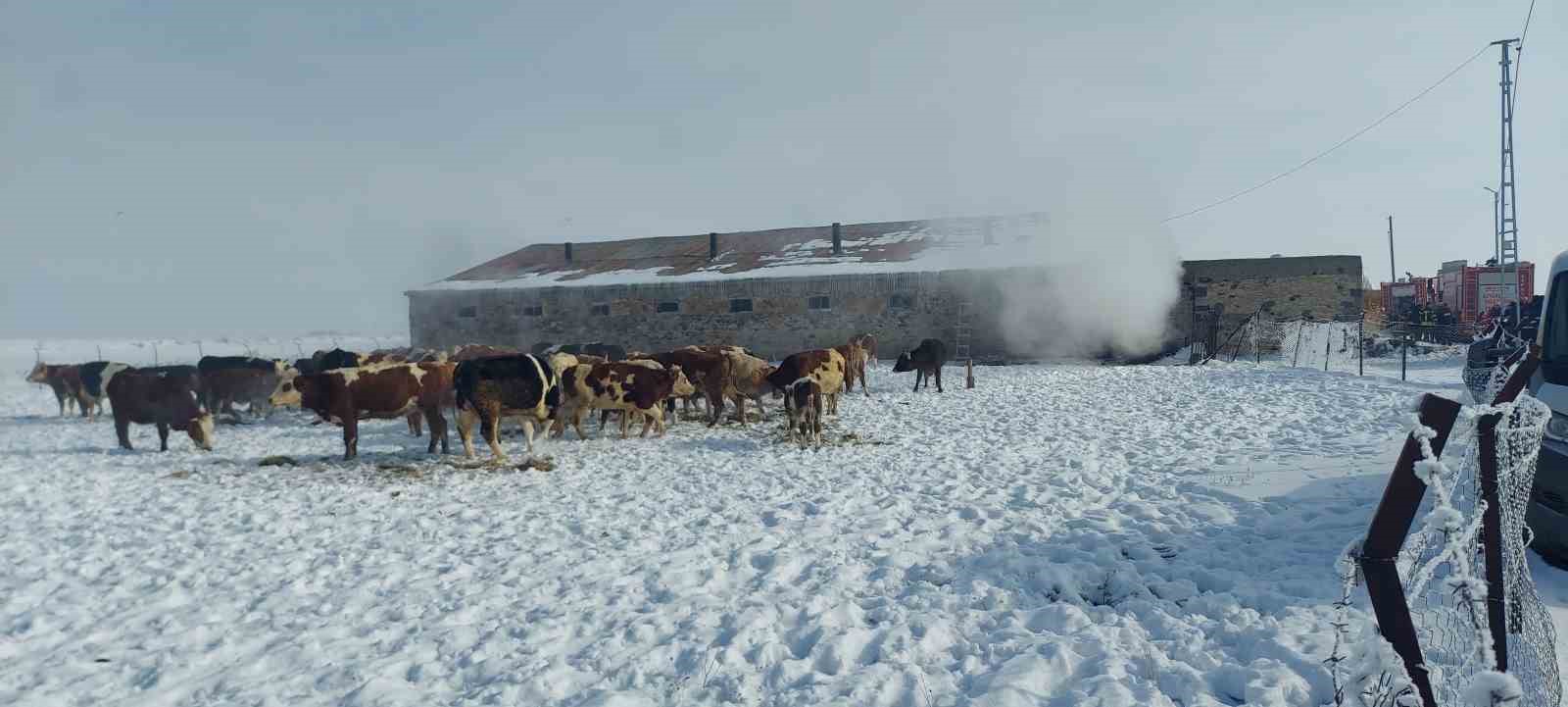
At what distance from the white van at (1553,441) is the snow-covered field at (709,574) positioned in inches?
10.9

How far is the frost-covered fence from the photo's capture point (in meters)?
2.47

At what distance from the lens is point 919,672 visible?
12.6 ft

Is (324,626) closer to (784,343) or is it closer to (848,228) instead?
(784,343)

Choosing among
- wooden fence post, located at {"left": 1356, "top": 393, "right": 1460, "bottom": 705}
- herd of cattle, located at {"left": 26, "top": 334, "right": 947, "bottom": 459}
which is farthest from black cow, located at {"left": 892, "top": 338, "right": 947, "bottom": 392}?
wooden fence post, located at {"left": 1356, "top": 393, "right": 1460, "bottom": 705}

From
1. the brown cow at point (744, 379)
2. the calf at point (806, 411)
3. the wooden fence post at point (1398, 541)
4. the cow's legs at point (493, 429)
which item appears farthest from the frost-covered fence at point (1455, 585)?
the brown cow at point (744, 379)

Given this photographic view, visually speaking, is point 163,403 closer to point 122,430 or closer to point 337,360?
point 122,430

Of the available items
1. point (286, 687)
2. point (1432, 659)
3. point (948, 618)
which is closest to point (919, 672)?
point (948, 618)

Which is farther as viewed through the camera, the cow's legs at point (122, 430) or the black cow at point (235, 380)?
the black cow at point (235, 380)

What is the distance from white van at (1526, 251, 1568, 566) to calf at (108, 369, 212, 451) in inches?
634

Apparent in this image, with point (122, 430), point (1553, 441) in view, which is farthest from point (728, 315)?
point (1553, 441)

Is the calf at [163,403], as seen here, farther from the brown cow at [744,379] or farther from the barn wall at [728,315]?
the barn wall at [728,315]

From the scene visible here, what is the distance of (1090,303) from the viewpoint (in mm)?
24844

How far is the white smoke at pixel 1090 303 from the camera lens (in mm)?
24781

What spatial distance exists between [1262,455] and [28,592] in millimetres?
12098
